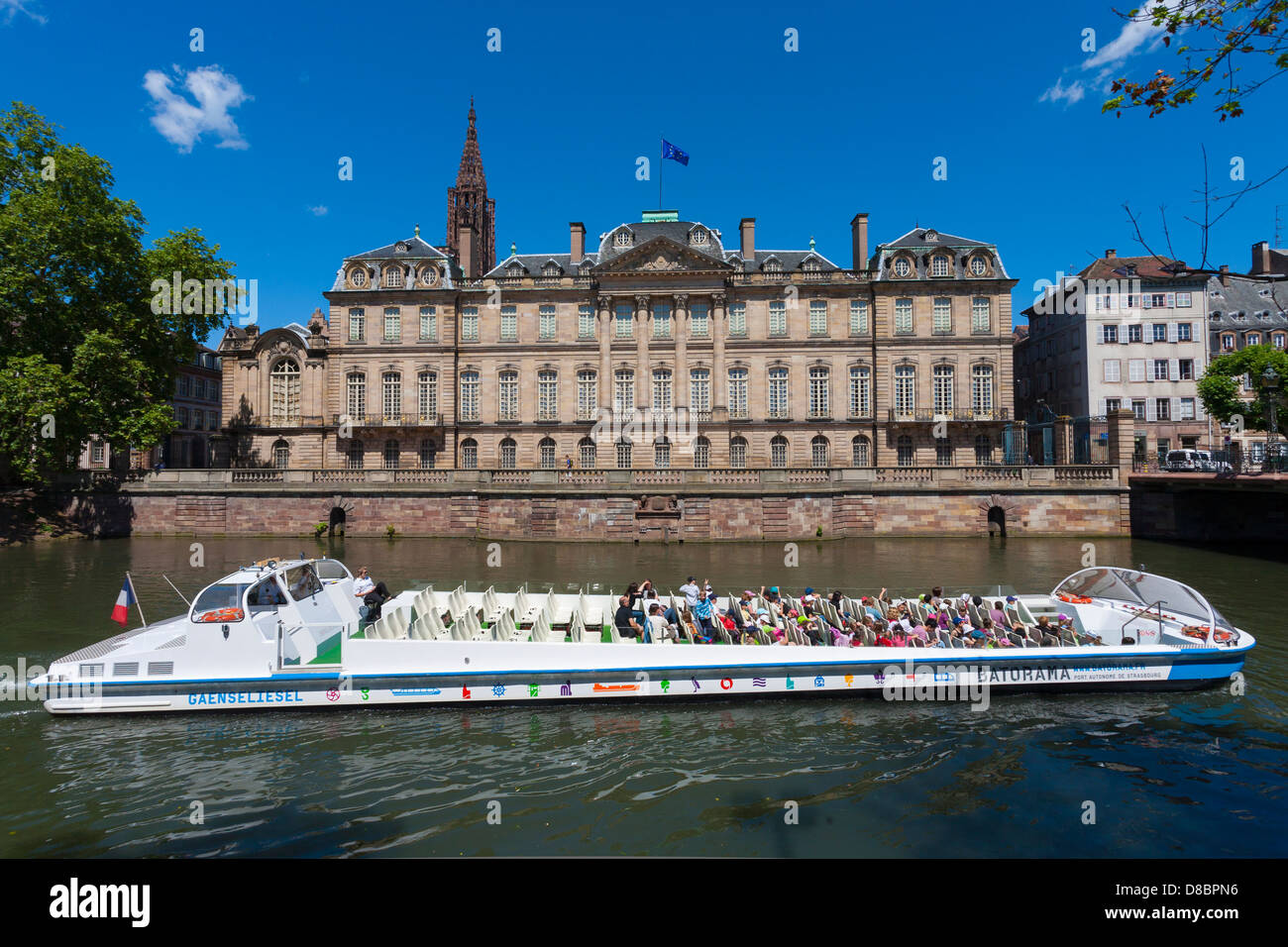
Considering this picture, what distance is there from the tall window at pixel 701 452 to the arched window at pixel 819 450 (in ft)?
22.3

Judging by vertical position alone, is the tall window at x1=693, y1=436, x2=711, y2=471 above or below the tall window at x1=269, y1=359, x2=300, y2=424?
below

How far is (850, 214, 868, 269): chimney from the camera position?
45.1m

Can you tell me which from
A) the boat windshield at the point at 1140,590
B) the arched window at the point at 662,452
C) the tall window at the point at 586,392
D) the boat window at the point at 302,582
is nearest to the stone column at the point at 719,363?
the arched window at the point at 662,452

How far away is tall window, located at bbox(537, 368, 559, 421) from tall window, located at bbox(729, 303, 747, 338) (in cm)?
1229

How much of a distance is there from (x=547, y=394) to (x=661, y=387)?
7.76 metres

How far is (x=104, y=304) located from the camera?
34438mm

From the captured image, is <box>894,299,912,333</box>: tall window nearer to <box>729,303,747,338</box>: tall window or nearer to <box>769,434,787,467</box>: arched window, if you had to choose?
<box>729,303,747,338</box>: tall window

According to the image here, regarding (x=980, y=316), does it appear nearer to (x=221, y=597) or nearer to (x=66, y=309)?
(x=221, y=597)

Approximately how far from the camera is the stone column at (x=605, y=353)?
44719 mm

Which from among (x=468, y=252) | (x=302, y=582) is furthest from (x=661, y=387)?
(x=302, y=582)

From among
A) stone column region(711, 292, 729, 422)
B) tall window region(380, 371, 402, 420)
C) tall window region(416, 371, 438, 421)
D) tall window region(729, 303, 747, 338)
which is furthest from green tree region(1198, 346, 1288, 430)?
tall window region(380, 371, 402, 420)

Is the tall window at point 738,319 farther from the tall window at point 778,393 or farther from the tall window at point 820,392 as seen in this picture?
the tall window at point 820,392

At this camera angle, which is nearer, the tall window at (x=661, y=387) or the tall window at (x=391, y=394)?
the tall window at (x=661, y=387)
